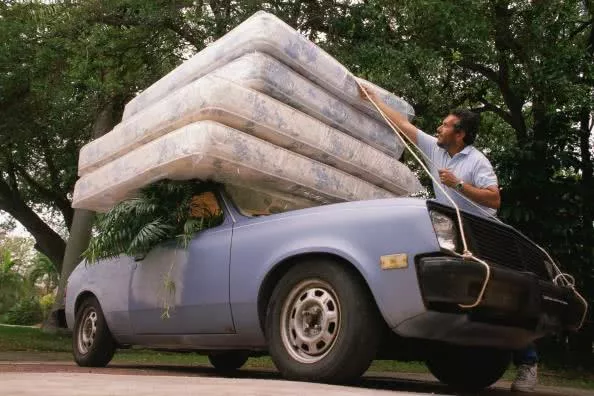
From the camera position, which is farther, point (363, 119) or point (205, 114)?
point (363, 119)

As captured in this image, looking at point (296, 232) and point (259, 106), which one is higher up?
point (259, 106)

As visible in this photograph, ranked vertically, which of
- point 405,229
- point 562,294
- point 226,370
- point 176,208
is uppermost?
point 176,208

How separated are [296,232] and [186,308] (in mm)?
1164

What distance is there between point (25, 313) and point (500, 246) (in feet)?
128

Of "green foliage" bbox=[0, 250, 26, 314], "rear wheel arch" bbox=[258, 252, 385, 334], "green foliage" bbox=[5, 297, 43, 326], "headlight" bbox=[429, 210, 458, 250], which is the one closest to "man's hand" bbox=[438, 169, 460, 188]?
"headlight" bbox=[429, 210, 458, 250]

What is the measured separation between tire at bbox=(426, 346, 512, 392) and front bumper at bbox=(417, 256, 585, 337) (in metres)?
0.75

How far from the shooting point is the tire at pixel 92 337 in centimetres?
604

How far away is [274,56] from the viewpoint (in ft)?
17.1

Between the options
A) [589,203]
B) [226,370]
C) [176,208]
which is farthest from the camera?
[589,203]

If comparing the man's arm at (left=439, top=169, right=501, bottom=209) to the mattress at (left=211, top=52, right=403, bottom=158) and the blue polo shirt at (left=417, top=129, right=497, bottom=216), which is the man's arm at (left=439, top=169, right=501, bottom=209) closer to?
the blue polo shirt at (left=417, top=129, right=497, bottom=216)

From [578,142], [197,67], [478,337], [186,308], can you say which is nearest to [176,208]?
[186,308]

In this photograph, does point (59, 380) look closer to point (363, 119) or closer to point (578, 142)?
point (363, 119)

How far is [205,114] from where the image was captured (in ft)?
16.0

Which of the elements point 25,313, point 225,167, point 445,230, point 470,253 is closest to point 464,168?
point 445,230
